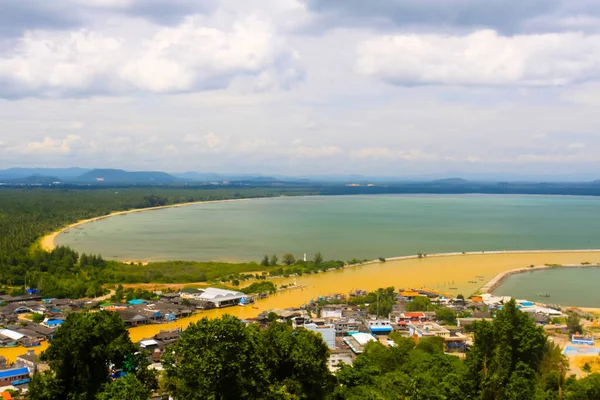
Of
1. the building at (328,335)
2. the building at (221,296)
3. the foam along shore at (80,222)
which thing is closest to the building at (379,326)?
the building at (328,335)

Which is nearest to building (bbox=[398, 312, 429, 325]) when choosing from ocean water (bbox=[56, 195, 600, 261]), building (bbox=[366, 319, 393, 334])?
building (bbox=[366, 319, 393, 334])

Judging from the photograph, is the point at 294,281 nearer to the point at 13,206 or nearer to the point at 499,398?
the point at 499,398

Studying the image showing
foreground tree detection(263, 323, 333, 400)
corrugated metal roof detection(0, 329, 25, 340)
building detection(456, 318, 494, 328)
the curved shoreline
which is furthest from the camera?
the curved shoreline

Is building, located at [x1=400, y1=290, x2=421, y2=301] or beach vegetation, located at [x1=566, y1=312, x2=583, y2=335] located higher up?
beach vegetation, located at [x1=566, y1=312, x2=583, y2=335]

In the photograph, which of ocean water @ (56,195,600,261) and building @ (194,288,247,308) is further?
ocean water @ (56,195,600,261)

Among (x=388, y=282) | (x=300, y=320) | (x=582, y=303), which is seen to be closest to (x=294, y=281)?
(x=388, y=282)

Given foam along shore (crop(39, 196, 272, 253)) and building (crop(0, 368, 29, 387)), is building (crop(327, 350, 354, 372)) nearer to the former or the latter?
building (crop(0, 368, 29, 387))

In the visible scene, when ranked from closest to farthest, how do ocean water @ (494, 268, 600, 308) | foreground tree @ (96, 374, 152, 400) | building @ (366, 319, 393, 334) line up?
foreground tree @ (96, 374, 152, 400) < building @ (366, 319, 393, 334) < ocean water @ (494, 268, 600, 308)

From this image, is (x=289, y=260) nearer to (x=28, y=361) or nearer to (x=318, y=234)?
(x=318, y=234)

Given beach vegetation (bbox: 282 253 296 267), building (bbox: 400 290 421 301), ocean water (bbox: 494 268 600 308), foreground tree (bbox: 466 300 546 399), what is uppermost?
foreground tree (bbox: 466 300 546 399)
